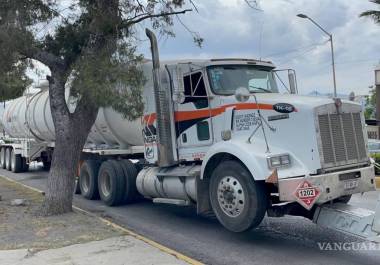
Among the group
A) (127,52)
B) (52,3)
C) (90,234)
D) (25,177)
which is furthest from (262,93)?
(25,177)

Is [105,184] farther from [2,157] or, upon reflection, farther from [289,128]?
[2,157]

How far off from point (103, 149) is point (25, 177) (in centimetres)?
774

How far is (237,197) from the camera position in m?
7.26

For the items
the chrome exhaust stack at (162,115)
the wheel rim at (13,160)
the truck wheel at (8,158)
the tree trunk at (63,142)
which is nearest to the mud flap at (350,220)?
the chrome exhaust stack at (162,115)

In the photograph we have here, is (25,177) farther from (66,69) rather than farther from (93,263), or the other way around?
(93,263)

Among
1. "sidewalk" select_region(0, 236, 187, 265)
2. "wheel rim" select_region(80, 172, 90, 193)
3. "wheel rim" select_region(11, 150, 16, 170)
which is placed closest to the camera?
"sidewalk" select_region(0, 236, 187, 265)

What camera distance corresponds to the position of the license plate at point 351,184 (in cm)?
706

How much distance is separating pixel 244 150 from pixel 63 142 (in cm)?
406

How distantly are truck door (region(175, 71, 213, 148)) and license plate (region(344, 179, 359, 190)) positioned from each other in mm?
2424

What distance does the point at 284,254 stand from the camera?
6934 mm

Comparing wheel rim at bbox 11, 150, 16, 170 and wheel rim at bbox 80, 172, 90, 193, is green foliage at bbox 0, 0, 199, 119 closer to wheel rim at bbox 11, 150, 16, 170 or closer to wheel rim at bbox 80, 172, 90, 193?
wheel rim at bbox 80, 172, 90, 193

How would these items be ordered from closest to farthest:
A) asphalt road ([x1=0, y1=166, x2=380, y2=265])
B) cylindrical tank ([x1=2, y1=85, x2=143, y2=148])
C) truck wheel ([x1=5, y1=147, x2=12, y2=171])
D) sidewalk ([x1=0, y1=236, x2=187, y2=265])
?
sidewalk ([x1=0, y1=236, x2=187, y2=265])
asphalt road ([x1=0, y1=166, x2=380, y2=265])
cylindrical tank ([x1=2, y1=85, x2=143, y2=148])
truck wheel ([x1=5, y1=147, x2=12, y2=171])

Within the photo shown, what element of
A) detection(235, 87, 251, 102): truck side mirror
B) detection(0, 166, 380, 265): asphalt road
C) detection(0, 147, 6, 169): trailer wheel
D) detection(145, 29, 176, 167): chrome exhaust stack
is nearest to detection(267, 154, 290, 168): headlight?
detection(235, 87, 251, 102): truck side mirror

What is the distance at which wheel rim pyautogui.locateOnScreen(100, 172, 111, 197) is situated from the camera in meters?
11.4
